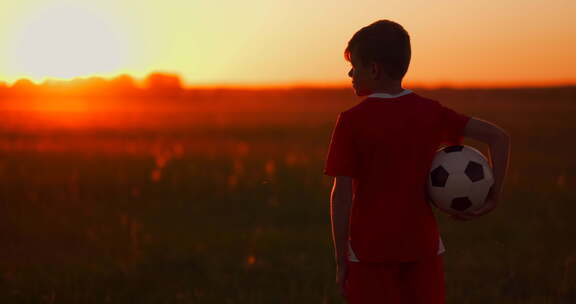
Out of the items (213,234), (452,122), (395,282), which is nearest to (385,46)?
(452,122)

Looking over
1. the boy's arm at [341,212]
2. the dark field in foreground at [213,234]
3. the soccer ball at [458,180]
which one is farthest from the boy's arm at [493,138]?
the dark field in foreground at [213,234]

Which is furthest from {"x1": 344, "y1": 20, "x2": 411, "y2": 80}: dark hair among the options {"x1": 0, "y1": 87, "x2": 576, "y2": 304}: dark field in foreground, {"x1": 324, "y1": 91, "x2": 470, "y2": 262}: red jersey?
→ {"x1": 0, "y1": 87, "x2": 576, "y2": 304}: dark field in foreground

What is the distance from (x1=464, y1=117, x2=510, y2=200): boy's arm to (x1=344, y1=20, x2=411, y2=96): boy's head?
0.39m

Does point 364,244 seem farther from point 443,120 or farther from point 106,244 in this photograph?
point 106,244

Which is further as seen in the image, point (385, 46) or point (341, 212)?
point (341, 212)

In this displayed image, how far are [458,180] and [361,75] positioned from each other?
2.23 ft

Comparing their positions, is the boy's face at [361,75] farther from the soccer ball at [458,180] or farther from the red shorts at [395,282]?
the red shorts at [395,282]

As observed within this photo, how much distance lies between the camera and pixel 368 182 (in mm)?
2816

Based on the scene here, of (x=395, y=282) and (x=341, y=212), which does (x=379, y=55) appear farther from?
(x=395, y=282)

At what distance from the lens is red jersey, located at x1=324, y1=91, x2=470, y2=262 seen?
2.75 m

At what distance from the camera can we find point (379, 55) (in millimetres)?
2721

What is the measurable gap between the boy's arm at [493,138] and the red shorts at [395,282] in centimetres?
51

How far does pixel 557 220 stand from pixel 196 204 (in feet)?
15.5

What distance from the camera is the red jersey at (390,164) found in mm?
2746
